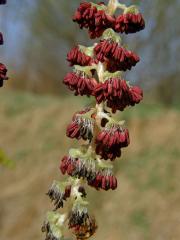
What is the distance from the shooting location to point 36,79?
40281 mm

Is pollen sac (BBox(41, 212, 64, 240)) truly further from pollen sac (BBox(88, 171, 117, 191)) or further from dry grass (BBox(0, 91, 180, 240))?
dry grass (BBox(0, 91, 180, 240))

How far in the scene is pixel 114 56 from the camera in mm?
2906

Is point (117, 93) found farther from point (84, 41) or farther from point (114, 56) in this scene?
point (84, 41)

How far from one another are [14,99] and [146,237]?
14468 millimetres

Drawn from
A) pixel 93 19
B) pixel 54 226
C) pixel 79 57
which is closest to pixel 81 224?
pixel 54 226

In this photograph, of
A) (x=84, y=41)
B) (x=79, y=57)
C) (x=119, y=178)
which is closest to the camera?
(x=79, y=57)

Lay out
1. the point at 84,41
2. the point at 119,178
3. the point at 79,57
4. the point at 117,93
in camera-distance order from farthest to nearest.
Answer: the point at 84,41, the point at 119,178, the point at 79,57, the point at 117,93

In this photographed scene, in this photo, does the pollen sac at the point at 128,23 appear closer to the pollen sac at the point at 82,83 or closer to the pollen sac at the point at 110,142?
the pollen sac at the point at 82,83

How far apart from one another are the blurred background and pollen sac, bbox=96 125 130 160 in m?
5.47

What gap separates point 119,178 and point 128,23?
1513 cm

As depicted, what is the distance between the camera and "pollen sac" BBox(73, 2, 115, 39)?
291 cm

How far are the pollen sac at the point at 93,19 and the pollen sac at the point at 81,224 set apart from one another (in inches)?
26.2

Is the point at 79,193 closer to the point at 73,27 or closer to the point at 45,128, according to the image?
the point at 45,128

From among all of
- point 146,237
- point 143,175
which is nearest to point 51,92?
point 143,175
